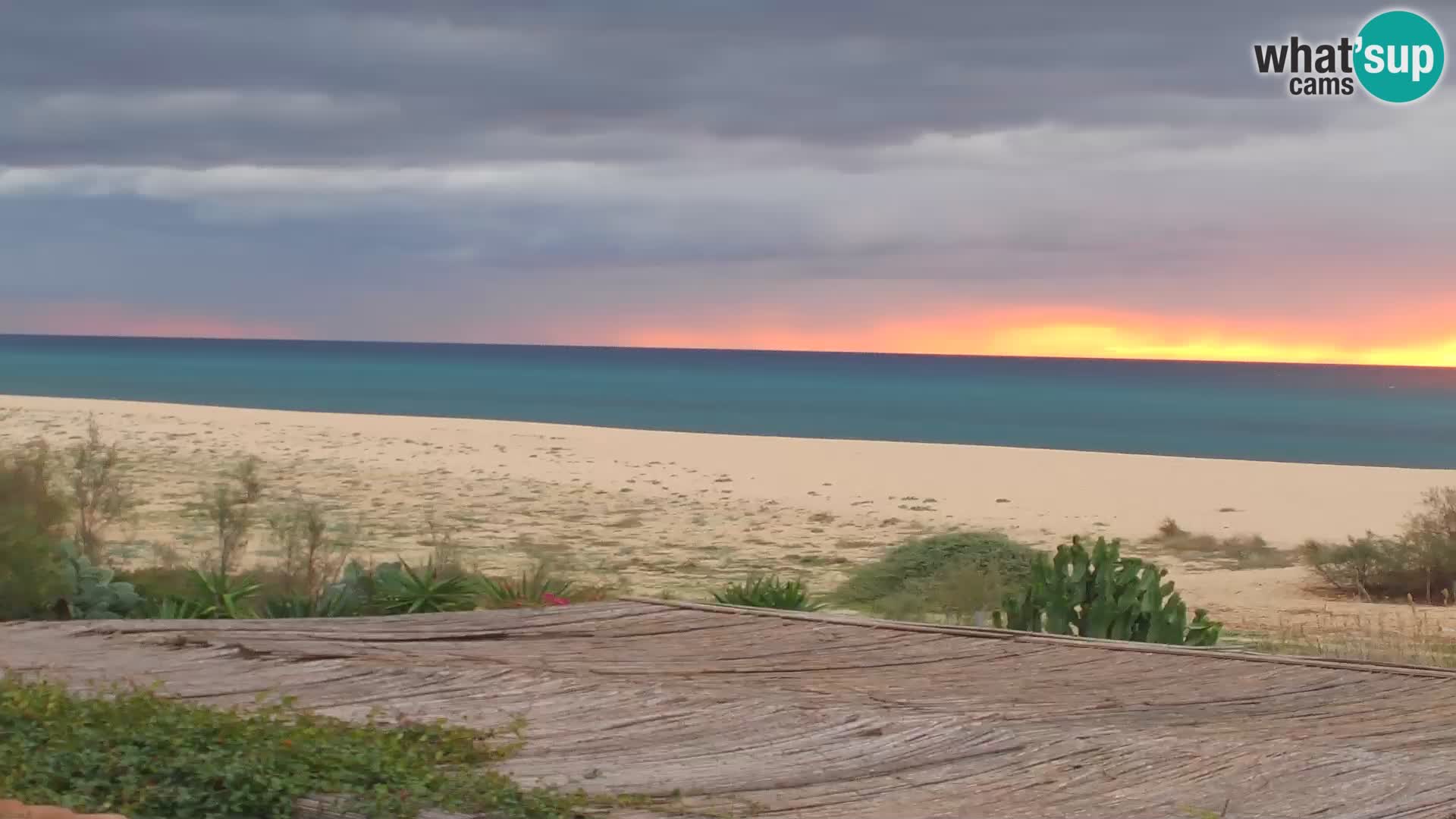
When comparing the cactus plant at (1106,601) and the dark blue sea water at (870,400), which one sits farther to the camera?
the dark blue sea water at (870,400)

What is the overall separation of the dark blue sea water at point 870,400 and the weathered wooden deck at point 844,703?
138 ft

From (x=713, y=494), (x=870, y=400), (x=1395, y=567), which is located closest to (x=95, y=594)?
(x=1395, y=567)

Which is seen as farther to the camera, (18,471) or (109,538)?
(109,538)

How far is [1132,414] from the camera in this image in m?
74.6

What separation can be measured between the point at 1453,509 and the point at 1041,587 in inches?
398

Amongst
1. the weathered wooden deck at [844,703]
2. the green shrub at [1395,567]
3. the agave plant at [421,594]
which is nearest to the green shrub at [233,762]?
the weathered wooden deck at [844,703]

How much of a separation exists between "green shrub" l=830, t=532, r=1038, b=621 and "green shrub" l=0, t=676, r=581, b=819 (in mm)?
7486

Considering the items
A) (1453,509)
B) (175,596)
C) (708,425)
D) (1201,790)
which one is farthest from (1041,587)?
(708,425)

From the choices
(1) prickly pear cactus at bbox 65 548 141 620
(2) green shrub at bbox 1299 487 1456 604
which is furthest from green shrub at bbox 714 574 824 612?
(2) green shrub at bbox 1299 487 1456 604

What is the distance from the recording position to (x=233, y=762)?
5441 mm

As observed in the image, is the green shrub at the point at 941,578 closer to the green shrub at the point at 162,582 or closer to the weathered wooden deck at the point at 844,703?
the weathered wooden deck at the point at 844,703

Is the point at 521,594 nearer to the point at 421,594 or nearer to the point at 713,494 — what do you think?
the point at 421,594

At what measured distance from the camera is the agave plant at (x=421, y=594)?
35.4 ft

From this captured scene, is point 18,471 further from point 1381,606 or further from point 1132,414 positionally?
point 1132,414
